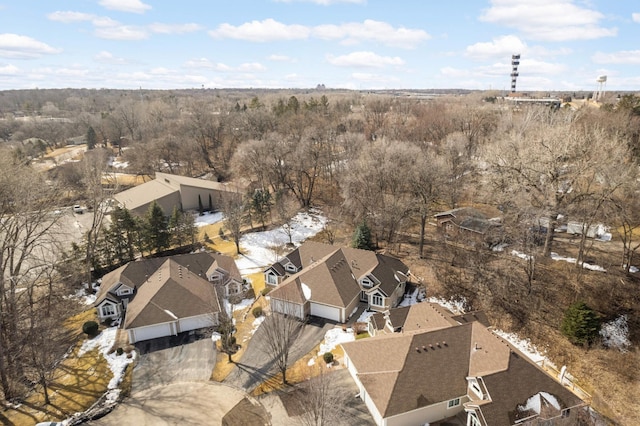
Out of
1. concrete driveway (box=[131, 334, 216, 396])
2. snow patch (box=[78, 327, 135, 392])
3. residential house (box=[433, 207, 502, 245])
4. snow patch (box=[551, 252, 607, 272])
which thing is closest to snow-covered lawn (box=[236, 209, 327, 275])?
concrete driveway (box=[131, 334, 216, 396])

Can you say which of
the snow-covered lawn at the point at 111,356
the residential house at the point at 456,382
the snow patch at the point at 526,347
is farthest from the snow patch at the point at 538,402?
the snow-covered lawn at the point at 111,356

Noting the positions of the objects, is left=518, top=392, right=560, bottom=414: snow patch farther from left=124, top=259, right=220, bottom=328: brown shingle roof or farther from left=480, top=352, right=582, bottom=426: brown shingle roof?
left=124, top=259, right=220, bottom=328: brown shingle roof

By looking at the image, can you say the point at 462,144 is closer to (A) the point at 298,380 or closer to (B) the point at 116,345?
(A) the point at 298,380

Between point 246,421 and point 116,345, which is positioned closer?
point 246,421

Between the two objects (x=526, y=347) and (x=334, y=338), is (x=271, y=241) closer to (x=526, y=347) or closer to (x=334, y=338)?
(x=334, y=338)

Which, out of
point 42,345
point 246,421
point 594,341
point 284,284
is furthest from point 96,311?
point 594,341

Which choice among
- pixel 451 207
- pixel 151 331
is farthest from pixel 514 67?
pixel 151 331
